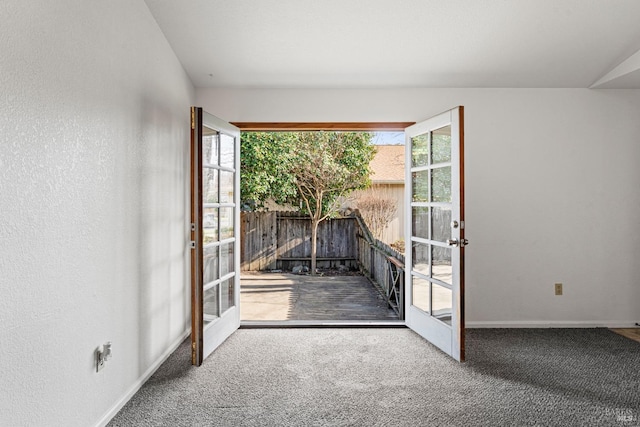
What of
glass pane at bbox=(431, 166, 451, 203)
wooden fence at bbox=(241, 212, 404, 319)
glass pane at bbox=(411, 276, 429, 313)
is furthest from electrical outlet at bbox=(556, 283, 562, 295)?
wooden fence at bbox=(241, 212, 404, 319)

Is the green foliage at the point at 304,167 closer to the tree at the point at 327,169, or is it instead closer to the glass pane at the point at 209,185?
the tree at the point at 327,169

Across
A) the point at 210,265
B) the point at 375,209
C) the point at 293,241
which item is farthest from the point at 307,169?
the point at 210,265

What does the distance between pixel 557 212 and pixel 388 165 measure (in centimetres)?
614

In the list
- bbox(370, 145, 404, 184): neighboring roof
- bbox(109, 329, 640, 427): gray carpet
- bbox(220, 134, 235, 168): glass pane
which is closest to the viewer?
bbox(109, 329, 640, 427): gray carpet

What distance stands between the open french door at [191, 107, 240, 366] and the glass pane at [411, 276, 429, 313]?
1642 millimetres

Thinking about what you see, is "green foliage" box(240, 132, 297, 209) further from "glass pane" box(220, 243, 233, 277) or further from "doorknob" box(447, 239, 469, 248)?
"doorknob" box(447, 239, 469, 248)

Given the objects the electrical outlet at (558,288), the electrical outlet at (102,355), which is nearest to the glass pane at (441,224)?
the electrical outlet at (558,288)

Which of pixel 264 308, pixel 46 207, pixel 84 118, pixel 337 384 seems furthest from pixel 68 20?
pixel 264 308

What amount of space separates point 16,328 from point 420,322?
2975mm

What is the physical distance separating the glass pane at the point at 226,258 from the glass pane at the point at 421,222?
5.55 feet

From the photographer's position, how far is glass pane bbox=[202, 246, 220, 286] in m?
3.14

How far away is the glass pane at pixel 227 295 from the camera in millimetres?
3508

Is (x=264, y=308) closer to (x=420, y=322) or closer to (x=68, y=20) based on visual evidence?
(x=420, y=322)

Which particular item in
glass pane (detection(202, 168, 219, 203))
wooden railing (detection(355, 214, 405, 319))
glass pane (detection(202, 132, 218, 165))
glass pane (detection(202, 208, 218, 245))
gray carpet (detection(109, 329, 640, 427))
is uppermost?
glass pane (detection(202, 132, 218, 165))
